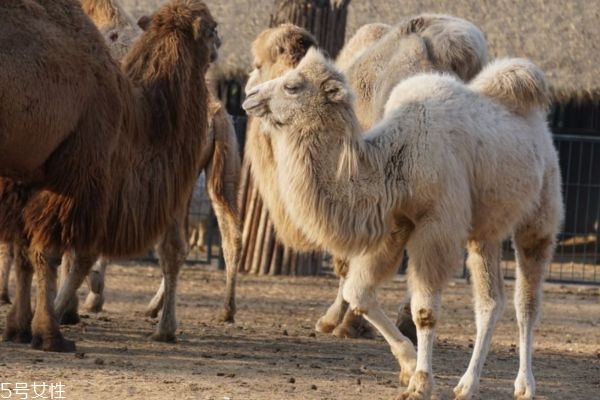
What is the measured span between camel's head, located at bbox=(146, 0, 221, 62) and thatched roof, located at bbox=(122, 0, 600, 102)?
11896 millimetres

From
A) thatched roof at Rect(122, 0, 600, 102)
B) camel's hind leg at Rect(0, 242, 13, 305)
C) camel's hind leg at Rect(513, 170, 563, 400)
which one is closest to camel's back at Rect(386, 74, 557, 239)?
camel's hind leg at Rect(513, 170, 563, 400)

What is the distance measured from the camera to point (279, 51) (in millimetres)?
10047

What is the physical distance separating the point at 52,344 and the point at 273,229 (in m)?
8.72

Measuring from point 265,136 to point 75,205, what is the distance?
1.28m

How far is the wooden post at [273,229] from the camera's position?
17.5m

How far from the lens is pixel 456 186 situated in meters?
7.87

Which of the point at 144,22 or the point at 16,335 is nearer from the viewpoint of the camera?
the point at 16,335

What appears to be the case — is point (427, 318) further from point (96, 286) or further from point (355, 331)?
point (96, 286)

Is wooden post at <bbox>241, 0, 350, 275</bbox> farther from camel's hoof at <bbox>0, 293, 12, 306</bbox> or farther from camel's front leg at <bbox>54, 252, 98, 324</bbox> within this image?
camel's front leg at <bbox>54, 252, 98, 324</bbox>

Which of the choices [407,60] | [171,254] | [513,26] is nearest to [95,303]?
[171,254]

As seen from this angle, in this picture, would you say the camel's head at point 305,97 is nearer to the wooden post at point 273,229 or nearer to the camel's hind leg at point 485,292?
the camel's hind leg at point 485,292

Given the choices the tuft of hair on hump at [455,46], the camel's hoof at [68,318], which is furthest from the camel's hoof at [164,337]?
the tuft of hair on hump at [455,46]

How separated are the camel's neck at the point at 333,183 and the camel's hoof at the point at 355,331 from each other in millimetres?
3462

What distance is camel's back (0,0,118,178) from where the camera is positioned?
8.32 meters
